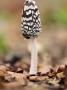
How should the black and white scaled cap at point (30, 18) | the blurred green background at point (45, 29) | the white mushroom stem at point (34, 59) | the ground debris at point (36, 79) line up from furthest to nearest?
the blurred green background at point (45, 29) → the white mushroom stem at point (34, 59) → the black and white scaled cap at point (30, 18) → the ground debris at point (36, 79)

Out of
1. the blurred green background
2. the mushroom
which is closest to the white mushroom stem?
the mushroom

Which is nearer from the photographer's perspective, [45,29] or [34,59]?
[34,59]

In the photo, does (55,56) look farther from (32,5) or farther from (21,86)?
(21,86)

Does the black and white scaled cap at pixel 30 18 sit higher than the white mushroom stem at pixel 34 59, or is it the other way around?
the black and white scaled cap at pixel 30 18

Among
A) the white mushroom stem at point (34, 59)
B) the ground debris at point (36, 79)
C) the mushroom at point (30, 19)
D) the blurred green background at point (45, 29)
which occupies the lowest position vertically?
the ground debris at point (36, 79)

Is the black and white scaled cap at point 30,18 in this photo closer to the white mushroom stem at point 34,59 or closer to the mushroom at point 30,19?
the mushroom at point 30,19

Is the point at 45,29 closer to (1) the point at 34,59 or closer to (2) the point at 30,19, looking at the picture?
(1) the point at 34,59

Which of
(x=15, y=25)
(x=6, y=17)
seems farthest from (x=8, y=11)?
(x=15, y=25)

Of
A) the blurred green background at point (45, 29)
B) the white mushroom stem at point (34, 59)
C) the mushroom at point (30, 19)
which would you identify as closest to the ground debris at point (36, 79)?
the white mushroom stem at point (34, 59)

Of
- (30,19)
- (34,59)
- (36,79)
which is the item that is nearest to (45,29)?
(34,59)

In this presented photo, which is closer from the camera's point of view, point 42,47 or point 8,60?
point 8,60

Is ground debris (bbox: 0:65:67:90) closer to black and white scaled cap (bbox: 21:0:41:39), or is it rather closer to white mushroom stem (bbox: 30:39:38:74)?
white mushroom stem (bbox: 30:39:38:74)
